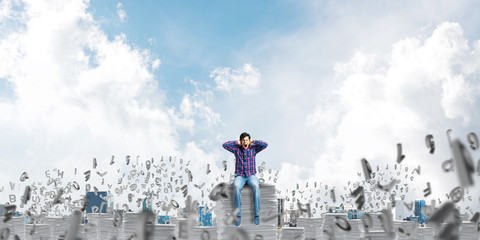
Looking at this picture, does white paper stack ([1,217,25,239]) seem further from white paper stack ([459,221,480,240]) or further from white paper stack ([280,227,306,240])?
white paper stack ([459,221,480,240])

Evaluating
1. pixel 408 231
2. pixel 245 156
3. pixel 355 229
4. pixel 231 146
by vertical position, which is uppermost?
pixel 231 146

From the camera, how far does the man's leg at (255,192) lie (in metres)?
10.9

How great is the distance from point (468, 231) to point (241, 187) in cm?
863

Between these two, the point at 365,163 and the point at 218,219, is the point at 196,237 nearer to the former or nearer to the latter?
the point at 218,219

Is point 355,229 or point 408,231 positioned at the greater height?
point 355,229

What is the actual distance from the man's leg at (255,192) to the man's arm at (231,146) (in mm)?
827

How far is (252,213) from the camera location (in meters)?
11.2

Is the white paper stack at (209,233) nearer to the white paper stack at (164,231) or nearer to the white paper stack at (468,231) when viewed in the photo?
the white paper stack at (164,231)

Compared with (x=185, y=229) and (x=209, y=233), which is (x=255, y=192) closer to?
(x=185, y=229)

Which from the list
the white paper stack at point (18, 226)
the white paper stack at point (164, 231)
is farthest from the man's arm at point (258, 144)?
the white paper stack at point (18, 226)

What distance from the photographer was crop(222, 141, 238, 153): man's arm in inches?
440

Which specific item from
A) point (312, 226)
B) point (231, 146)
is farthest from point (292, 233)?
point (231, 146)

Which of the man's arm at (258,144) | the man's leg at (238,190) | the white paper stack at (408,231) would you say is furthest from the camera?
the white paper stack at (408,231)

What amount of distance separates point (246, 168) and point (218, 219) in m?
1.64
